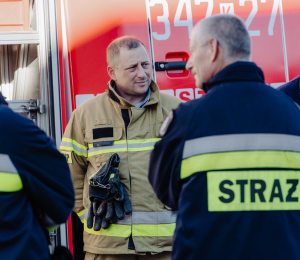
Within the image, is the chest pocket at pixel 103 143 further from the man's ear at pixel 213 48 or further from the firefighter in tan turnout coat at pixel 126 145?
the man's ear at pixel 213 48

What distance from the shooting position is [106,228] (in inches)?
86.7

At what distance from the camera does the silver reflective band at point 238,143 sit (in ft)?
4.52

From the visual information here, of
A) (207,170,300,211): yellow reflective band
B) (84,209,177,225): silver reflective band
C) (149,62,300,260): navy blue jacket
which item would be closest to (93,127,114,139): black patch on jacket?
(84,209,177,225): silver reflective band

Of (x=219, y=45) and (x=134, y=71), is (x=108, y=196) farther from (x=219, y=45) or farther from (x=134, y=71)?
(x=219, y=45)

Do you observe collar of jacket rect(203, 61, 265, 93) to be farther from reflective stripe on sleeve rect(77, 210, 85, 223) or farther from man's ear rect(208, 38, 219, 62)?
reflective stripe on sleeve rect(77, 210, 85, 223)

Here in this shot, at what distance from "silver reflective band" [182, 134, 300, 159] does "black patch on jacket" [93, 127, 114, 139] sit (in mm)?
987

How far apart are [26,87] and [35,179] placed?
1.65 meters

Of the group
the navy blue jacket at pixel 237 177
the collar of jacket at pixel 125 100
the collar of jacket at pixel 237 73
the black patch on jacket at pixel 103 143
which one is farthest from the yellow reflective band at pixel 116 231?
the collar of jacket at pixel 237 73

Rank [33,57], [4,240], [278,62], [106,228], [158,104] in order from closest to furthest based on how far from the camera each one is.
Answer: [4,240] < [106,228] < [158,104] < [278,62] < [33,57]

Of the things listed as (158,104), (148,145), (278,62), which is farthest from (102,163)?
(278,62)

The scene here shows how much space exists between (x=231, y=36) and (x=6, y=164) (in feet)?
2.89

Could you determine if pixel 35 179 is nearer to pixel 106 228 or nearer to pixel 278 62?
pixel 106 228

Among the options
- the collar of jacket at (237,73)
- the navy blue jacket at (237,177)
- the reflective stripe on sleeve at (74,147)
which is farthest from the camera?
the reflective stripe on sleeve at (74,147)

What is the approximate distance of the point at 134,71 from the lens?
243 centimetres
